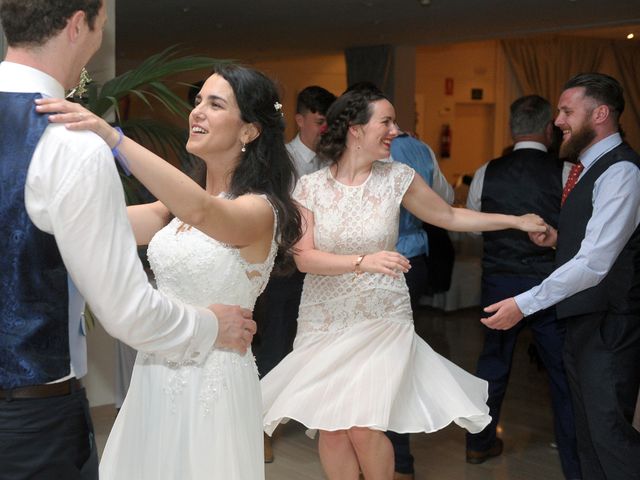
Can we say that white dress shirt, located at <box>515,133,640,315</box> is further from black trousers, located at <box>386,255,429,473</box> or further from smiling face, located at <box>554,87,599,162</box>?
black trousers, located at <box>386,255,429,473</box>

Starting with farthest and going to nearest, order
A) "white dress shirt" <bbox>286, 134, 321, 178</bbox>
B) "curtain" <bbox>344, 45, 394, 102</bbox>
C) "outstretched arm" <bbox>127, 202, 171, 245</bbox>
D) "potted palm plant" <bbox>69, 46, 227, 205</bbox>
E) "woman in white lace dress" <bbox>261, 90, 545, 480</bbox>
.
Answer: "curtain" <bbox>344, 45, 394, 102</bbox>
"white dress shirt" <bbox>286, 134, 321, 178</bbox>
"potted palm plant" <bbox>69, 46, 227, 205</bbox>
"woman in white lace dress" <bbox>261, 90, 545, 480</bbox>
"outstretched arm" <bbox>127, 202, 171, 245</bbox>

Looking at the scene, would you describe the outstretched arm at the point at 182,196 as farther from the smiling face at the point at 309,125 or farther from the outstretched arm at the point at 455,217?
the smiling face at the point at 309,125

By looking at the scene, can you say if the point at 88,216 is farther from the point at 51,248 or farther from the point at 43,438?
the point at 43,438

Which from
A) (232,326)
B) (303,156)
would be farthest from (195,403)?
(303,156)

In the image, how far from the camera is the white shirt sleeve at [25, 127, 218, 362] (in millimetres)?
1686

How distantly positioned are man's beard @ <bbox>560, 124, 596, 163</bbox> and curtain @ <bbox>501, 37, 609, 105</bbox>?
10326 millimetres

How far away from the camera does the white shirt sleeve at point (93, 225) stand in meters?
1.69

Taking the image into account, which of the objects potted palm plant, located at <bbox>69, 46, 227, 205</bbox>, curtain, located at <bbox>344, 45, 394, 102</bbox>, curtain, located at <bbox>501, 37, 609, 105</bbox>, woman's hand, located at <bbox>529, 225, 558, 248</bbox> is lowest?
woman's hand, located at <bbox>529, 225, 558, 248</bbox>

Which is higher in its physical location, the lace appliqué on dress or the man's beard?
the man's beard

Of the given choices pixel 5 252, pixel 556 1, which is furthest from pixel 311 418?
pixel 556 1

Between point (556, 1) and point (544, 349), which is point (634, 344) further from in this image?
point (556, 1)

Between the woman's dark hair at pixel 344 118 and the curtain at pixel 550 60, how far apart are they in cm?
1042

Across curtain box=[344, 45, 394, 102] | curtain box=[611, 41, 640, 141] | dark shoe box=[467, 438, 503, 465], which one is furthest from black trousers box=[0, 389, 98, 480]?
curtain box=[611, 41, 640, 141]

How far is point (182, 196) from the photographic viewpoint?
2.12 m
